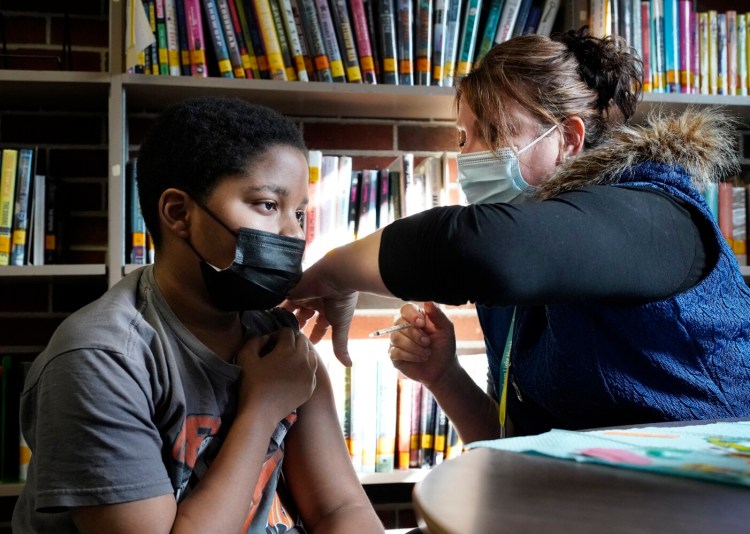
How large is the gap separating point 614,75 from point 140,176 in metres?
0.87

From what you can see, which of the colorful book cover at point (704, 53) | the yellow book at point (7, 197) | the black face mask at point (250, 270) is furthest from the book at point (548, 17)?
the yellow book at point (7, 197)

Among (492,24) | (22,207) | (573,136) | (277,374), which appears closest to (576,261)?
(277,374)

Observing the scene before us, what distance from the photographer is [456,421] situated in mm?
1574

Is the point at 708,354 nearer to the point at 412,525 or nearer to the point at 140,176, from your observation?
the point at 140,176

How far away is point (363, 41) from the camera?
2.02 metres

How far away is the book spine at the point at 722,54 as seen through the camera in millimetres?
2209

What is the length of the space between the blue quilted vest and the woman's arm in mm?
344

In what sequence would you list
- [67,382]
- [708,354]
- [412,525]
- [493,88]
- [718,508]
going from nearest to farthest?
[718,508] < [67,382] < [708,354] < [493,88] < [412,525]

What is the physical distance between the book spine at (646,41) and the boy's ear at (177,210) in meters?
1.51

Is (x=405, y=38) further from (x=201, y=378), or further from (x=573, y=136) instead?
(x=201, y=378)

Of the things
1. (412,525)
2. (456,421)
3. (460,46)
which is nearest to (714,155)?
(456,421)

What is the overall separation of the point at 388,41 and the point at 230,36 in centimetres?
41

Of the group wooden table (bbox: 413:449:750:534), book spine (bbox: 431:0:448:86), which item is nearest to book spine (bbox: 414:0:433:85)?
book spine (bbox: 431:0:448:86)

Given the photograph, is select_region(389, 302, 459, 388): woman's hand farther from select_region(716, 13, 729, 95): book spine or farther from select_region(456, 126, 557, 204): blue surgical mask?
select_region(716, 13, 729, 95): book spine
